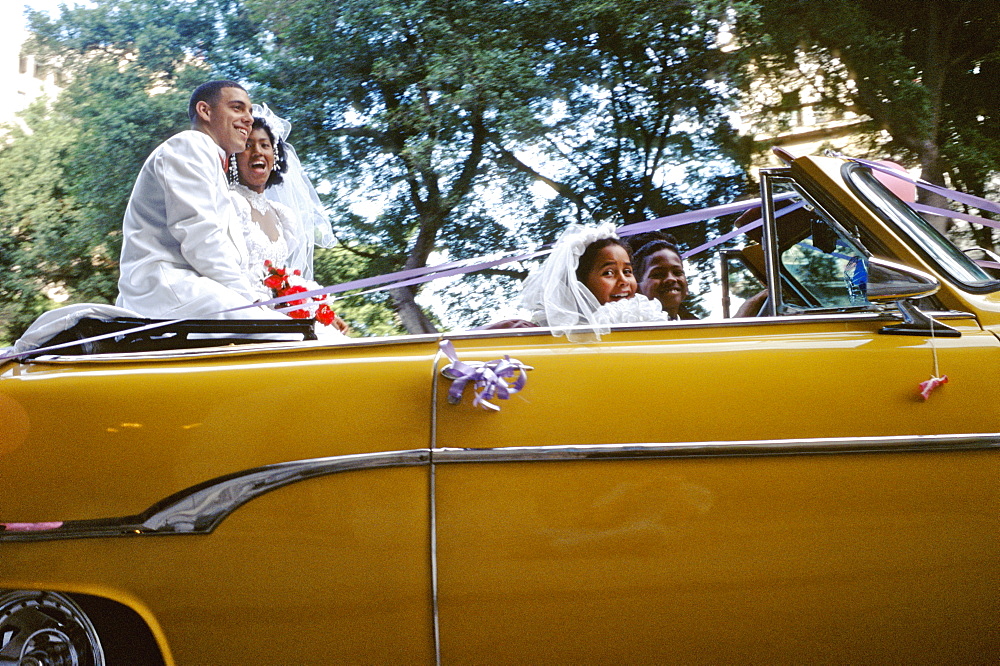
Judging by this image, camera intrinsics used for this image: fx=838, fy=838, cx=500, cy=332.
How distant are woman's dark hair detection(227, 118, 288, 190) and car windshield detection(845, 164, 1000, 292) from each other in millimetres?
2405

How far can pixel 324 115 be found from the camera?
10312 mm

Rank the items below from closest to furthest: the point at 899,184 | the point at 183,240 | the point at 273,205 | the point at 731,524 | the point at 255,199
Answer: the point at 731,524 → the point at 899,184 → the point at 183,240 → the point at 255,199 → the point at 273,205

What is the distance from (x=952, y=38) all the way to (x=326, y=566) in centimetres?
898

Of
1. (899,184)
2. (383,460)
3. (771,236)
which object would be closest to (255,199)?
(383,460)

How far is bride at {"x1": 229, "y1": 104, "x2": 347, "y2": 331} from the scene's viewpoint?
11.2ft

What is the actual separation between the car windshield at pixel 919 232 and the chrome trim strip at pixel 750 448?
47 cm

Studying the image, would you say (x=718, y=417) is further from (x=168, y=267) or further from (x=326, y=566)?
(x=168, y=267)

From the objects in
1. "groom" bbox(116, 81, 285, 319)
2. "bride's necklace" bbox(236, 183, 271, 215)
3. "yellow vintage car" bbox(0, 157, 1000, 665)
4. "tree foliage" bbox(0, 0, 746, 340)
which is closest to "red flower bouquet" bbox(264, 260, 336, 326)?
"groom" bbox(116, 81, 285, 319)

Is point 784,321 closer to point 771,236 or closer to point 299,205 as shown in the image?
point 771,236

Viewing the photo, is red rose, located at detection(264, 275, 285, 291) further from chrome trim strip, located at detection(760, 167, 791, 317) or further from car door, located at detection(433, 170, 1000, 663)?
chrome trim strip, located at detection(760, 167, 791, 317)

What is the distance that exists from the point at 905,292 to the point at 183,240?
2284 millimetres

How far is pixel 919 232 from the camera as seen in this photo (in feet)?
7.04

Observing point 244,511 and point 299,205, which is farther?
point 299,205

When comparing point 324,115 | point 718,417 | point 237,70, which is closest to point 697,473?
point 718,417
